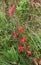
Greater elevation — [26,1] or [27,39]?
[26,1]

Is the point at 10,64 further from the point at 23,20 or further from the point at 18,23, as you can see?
the point at 23,20

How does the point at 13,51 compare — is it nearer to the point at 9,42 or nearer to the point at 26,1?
the point at 9,42

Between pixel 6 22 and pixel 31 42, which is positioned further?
pixel 6 22

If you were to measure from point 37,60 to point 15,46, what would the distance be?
1.04 feet

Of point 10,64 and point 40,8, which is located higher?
point 40,8

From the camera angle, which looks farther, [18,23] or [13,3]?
[13,3]

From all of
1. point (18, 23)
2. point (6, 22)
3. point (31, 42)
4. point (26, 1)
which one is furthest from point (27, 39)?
→ point (26, 1)

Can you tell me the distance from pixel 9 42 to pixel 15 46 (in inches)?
4.1

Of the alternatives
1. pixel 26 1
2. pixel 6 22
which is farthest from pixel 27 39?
pixel 26 1

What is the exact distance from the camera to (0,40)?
2775 millimetres

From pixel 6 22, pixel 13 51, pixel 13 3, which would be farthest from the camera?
pixel 13 3

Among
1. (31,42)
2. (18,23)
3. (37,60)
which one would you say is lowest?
(37,60)

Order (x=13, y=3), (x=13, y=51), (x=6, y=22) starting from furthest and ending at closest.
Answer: (x=13, y=3)
(x=6, y=22)
(x=13, y=51)

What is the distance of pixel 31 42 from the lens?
2.69 m
